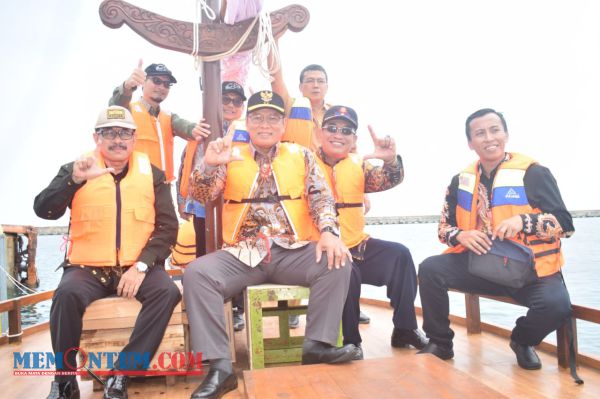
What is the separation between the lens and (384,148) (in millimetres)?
3123

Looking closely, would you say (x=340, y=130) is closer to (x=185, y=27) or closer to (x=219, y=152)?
(x=219, y=152)

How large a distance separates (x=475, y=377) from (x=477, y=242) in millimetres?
803

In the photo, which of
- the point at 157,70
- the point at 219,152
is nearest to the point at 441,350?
the point at 219,152

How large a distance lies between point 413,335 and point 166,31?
249cm

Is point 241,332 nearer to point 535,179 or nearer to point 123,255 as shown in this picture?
point 123,255

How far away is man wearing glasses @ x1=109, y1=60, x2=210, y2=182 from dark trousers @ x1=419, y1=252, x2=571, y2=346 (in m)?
1.97

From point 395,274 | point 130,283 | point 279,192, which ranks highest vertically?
point 279,192

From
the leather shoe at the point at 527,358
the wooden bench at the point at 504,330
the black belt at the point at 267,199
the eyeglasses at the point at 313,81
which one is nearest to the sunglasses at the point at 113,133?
→ the black belt at the point at 267,199

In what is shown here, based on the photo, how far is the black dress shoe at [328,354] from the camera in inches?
92.1

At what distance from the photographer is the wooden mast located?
282 cm

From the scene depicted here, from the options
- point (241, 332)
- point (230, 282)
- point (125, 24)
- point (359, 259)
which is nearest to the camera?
point (230, 282)

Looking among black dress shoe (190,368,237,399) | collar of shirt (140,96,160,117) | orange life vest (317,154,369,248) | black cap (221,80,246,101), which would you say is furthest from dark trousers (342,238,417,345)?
collar of shirt (140,96,160,117)

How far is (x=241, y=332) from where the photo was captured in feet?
12.6

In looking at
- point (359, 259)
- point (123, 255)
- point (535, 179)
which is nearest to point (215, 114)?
point (123, 255)
